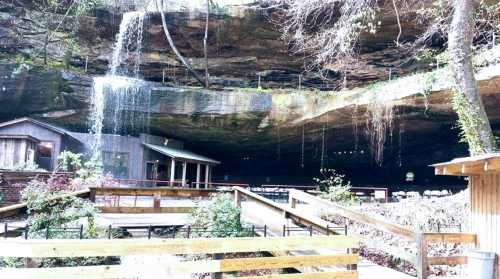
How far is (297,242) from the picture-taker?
5297 mm

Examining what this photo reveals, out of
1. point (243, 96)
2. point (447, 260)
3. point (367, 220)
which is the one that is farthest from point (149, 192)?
point (243, 96)

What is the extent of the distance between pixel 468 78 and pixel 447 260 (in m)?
4.96

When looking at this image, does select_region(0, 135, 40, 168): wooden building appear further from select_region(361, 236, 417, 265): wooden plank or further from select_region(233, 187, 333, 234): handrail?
select_region(361, 236, 417, 265): wooden plank

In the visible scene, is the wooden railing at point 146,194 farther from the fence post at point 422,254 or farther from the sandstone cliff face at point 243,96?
the sandstone cliff face at point 243,96

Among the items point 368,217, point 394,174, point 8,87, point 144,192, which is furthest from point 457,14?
point 394,174

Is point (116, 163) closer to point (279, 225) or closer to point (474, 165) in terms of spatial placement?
point (279, 225)

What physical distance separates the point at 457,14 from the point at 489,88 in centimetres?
623

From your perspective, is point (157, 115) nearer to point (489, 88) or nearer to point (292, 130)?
point (292, 130)

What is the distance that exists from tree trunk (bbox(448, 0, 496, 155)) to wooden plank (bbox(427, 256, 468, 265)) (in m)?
3.84

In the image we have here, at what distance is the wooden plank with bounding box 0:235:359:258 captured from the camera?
4.07 metres

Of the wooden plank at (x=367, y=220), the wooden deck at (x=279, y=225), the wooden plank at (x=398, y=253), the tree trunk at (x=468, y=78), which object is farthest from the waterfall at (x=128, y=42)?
the wooden plank at (x=398, y=253)

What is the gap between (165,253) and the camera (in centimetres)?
456

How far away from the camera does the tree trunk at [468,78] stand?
956cm

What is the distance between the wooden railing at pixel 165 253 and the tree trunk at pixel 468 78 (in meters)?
5.74
